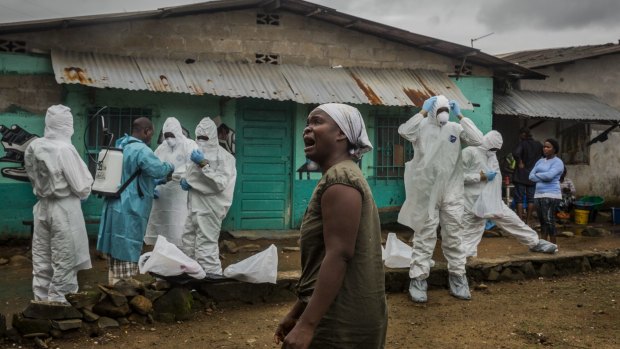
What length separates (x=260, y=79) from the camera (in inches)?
378

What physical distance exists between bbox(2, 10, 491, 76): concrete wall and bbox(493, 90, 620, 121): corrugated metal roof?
4.93 ft

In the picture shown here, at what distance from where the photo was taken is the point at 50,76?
8.68 m

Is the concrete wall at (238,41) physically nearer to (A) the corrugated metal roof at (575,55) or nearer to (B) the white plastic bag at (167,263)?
(A) the corrugated metal roof at (575,55)

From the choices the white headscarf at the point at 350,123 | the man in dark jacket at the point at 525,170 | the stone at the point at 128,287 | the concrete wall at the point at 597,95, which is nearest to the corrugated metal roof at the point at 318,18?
the man in dark jacket at the point at 525,170

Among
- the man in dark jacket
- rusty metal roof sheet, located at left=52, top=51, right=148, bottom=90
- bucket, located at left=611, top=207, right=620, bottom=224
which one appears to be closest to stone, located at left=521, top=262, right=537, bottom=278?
the man in dark jacket

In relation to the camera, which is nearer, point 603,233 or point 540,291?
point 540,291

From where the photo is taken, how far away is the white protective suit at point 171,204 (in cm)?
727

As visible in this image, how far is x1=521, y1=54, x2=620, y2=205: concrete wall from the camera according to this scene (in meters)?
13.7

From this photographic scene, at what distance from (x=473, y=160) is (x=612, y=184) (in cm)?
831

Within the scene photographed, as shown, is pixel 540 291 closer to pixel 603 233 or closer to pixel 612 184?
pixel 603 233

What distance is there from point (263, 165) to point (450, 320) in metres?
5.29

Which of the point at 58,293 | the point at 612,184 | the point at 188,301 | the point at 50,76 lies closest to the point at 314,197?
the point at 188,301

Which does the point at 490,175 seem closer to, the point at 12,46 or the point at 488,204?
the point at 488,204

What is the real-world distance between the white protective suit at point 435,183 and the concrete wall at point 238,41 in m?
4.76
